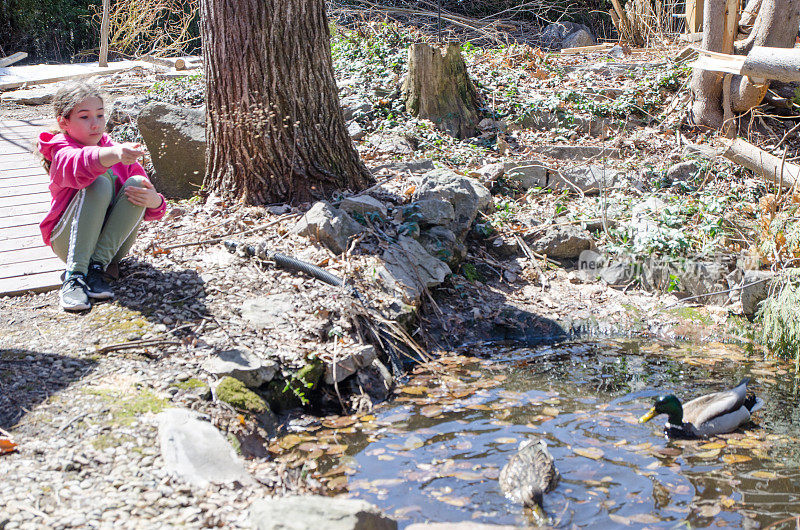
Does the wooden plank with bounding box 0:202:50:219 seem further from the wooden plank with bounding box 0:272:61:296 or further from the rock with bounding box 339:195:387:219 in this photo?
the rock with bounding box 339:195:387:219

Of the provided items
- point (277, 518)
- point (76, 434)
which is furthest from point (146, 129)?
point (277, 518)

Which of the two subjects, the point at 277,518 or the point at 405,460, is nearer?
the point at 277,518

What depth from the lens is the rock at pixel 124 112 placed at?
777 cm

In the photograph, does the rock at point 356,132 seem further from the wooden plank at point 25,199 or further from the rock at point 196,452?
the rock at point 196,452

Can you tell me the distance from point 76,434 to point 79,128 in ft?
7.01

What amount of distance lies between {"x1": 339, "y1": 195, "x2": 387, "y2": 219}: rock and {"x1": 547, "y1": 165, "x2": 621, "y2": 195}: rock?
2533mm

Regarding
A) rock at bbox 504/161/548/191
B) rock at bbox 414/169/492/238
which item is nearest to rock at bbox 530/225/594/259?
rock at bbox 414/169/492/238

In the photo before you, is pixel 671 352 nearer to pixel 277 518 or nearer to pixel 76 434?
pixel 277 518

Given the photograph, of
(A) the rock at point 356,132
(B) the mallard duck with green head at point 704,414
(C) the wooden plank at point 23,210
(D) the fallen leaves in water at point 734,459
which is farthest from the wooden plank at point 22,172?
(D) the fallen leaves in water at point 734,459

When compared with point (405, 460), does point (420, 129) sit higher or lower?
higher

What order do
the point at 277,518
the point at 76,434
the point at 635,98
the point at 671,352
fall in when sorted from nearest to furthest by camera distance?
the point at 277,518 < the point at 76,434 < the point at 671,352 < the point at 635,98

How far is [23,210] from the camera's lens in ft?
19.7

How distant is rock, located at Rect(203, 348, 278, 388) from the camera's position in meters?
3.83

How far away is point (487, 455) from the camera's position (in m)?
3.53
